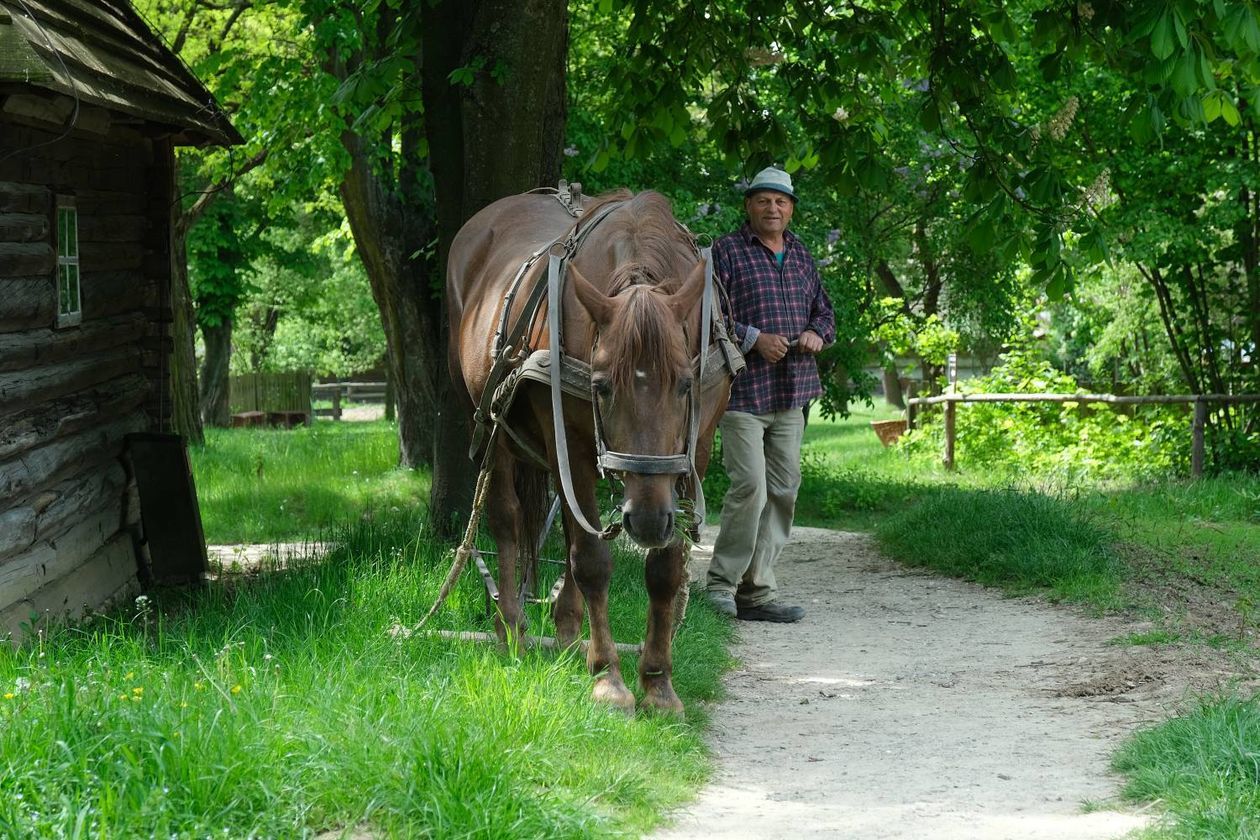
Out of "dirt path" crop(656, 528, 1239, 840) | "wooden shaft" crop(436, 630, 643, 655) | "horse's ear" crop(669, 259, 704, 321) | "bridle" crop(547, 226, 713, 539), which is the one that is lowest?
"dirt path" crop(656, 528, 1239, 840)

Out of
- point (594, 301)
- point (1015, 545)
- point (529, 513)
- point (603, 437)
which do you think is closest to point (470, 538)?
point (529, 513)

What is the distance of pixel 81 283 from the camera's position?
7.79 m

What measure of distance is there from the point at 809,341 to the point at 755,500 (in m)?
0.92

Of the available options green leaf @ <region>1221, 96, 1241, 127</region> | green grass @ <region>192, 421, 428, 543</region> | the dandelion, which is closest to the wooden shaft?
green leaf @ <region>1221, 96, 1241, 127</region>

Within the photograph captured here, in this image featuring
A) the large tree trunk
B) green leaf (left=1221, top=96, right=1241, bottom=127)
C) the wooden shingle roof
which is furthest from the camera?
the large tree trunk

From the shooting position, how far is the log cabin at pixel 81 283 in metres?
6.26

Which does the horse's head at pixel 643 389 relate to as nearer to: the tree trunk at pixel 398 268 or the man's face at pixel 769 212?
the man's face at pixel 769 212

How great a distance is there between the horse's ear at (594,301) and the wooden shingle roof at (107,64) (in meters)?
2.37

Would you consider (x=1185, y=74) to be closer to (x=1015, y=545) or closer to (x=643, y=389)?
(x=643, y=389)

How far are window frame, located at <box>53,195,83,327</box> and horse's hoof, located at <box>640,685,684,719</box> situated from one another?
389cm

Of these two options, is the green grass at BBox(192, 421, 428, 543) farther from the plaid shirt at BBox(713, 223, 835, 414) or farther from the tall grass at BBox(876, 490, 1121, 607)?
the tall grass at BBox(876, 490, 1121, 607)

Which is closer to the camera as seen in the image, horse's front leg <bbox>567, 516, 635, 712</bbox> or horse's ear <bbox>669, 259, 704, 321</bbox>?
horse's ear <bbox>669, 259, 704, 321</bbox>

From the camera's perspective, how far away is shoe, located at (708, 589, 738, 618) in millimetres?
7727

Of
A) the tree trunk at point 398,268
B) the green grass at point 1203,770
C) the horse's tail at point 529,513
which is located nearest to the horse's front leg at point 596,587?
the horse's tail at point 529,513
